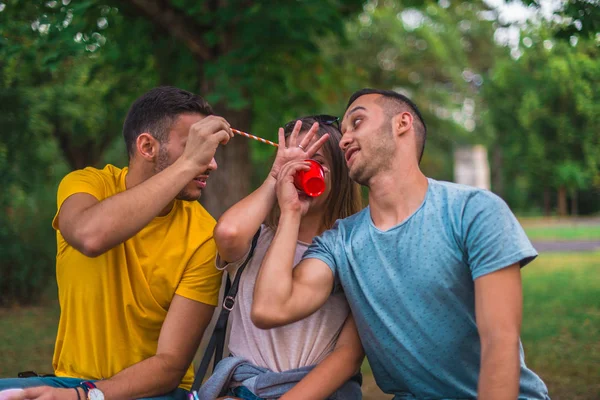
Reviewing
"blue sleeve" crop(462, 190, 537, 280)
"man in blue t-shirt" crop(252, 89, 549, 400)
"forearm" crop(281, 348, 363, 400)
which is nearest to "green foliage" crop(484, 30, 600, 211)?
"man in blue t-shirt" crop(252, 89, 549, 400)

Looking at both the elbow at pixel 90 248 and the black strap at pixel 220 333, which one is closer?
the elbow at pixel 90 248

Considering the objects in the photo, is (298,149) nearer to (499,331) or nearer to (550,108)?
(499,331)

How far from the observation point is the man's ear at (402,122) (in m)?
2.73

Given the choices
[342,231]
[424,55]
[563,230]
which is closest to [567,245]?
[563,230]

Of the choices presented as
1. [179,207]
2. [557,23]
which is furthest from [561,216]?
[179,207]

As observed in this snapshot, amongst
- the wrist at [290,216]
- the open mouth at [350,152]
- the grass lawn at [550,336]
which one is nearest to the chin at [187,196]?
the wrist at [290,216]

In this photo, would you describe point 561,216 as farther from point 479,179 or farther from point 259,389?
point 259,389

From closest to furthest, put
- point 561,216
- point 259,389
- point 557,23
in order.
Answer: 1. point 259,389
2. point 557,23
3. point 561,216

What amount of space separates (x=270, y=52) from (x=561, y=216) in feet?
93.9

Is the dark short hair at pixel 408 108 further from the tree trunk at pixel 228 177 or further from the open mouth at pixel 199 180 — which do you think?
the tree trunk at pixel 228 177

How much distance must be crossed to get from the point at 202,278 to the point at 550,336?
6039 millimetres

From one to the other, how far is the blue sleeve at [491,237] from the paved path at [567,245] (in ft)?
55.2

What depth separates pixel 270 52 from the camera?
662 cm

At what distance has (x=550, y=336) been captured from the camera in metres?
7.83
